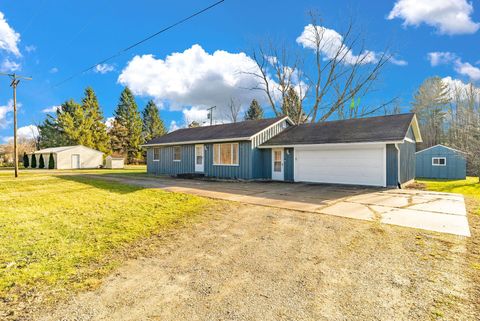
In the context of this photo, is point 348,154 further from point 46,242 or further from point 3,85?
point 3,85

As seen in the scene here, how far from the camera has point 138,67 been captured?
572 inches

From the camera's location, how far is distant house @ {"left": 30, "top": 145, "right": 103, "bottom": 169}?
95.1 feet

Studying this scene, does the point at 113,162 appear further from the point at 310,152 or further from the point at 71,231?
the point at 71,231

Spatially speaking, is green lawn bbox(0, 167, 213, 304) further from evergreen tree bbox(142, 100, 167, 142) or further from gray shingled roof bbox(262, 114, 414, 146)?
evergreen tree bbox(142, 100, 167, 142)

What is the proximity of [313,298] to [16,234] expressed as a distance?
544 cm

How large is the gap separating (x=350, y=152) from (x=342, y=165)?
0.73 metres

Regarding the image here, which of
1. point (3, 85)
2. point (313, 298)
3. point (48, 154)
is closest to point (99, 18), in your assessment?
point (3, 85)

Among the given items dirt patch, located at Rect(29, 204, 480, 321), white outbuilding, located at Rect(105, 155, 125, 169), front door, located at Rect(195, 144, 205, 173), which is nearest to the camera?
dirt patch, located at Rect(29, 204, 480, 321)

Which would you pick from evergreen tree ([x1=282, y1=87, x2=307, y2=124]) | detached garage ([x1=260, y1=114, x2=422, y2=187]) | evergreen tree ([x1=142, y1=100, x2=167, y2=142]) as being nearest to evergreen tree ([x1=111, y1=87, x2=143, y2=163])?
evergreen tree ([x1=142, y1=100, x2=167, y2=142])

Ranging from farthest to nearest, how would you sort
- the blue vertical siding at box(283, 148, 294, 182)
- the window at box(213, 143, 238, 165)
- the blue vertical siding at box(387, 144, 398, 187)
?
the window at box(213, 143, 238, 165) < the blue vertical siding at box(283, 148, 294, 182) < the blue vertical siding at box(387, 144, 398, 187)

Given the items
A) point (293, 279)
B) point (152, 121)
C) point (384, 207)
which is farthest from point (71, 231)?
point (152, 121)

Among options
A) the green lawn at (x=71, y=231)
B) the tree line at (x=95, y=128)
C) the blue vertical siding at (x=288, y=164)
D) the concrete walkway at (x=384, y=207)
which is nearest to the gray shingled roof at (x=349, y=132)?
the blue vertical siding at (x=288, y=164)

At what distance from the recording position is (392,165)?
446 inches

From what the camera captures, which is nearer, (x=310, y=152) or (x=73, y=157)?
(x=310, y=152)
